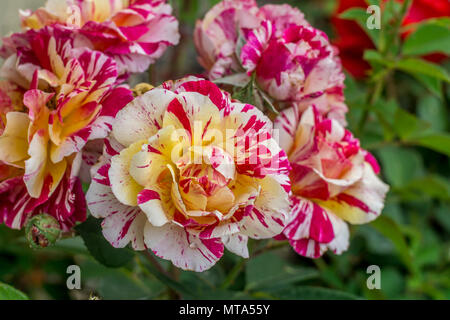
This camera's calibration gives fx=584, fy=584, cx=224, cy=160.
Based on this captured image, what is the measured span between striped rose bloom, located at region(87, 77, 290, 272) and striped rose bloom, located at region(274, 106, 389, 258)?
7 centimetres

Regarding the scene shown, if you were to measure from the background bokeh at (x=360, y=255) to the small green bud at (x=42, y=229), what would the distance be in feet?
0.51

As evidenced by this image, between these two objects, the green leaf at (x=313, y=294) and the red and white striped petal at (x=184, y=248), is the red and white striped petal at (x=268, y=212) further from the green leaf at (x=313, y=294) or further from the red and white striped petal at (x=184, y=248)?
the green leaf at (x=313, y=294)

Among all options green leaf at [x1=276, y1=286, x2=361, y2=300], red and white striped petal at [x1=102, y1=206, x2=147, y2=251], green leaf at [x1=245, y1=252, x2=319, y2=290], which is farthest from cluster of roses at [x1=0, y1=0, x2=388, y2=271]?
green leaf at [x1=245, y1=252, x2=319, y2=290]

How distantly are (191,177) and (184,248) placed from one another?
57mm

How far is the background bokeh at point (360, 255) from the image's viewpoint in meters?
0.70

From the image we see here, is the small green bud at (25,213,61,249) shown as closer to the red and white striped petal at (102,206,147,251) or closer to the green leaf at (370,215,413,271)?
the red and white striped petal at (102,206,147,251)

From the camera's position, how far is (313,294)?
2.17 ft

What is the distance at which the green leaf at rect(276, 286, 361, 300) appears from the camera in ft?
2.11

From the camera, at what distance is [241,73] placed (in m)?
0.56

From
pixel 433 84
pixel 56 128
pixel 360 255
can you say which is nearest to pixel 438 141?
pixel 433 84

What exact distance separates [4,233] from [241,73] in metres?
0.47

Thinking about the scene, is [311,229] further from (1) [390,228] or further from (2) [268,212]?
(1) [390,228]

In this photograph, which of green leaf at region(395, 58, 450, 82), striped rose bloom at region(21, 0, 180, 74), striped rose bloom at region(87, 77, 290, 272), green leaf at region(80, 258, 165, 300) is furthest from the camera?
green leaf at region(80, 258, 165, 300)
